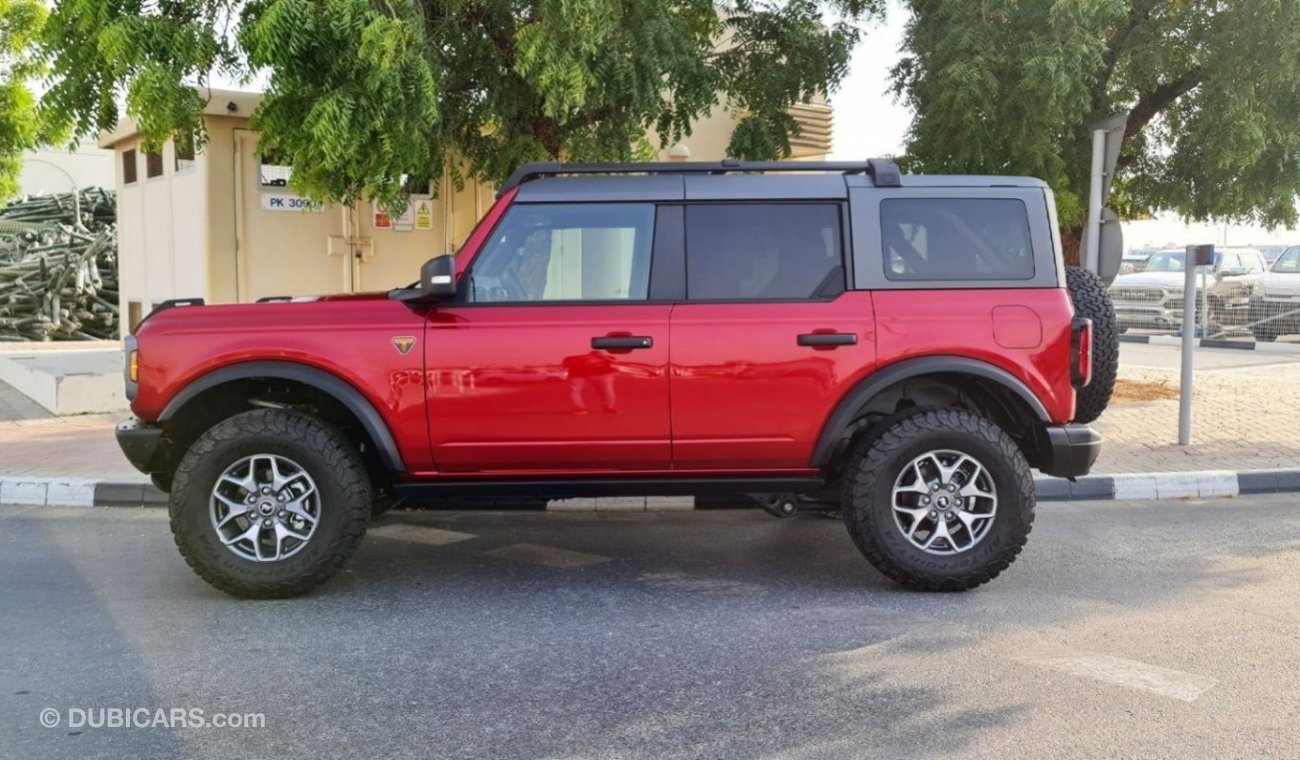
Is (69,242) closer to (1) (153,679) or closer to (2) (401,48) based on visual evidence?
(2) (401,48)

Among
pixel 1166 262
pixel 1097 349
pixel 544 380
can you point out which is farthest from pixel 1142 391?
pixel 1166 262

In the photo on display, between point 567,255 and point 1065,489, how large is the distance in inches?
167

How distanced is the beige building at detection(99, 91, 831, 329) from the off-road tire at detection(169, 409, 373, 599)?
609cm

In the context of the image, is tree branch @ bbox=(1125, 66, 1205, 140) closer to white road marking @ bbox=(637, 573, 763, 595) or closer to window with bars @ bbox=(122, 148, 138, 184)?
white road marking @ bbox=(637, 573, 763, 595)

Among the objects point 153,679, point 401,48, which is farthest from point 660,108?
point 153,679

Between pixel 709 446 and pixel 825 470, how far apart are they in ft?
2.08

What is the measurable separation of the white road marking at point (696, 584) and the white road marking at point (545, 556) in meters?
0.43

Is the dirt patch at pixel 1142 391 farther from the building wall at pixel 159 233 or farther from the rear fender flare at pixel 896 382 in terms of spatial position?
the building wall at pixel 159 233

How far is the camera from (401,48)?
686 cm

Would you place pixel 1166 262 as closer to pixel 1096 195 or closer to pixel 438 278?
pixel 1096 195

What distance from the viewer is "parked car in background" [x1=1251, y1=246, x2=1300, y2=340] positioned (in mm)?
19203

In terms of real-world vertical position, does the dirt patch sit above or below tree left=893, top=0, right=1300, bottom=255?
below

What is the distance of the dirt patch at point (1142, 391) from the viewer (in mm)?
11750

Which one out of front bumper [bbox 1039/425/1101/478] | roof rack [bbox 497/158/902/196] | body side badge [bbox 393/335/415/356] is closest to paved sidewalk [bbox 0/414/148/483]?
body side badge [bbox 393/335/415/356]
